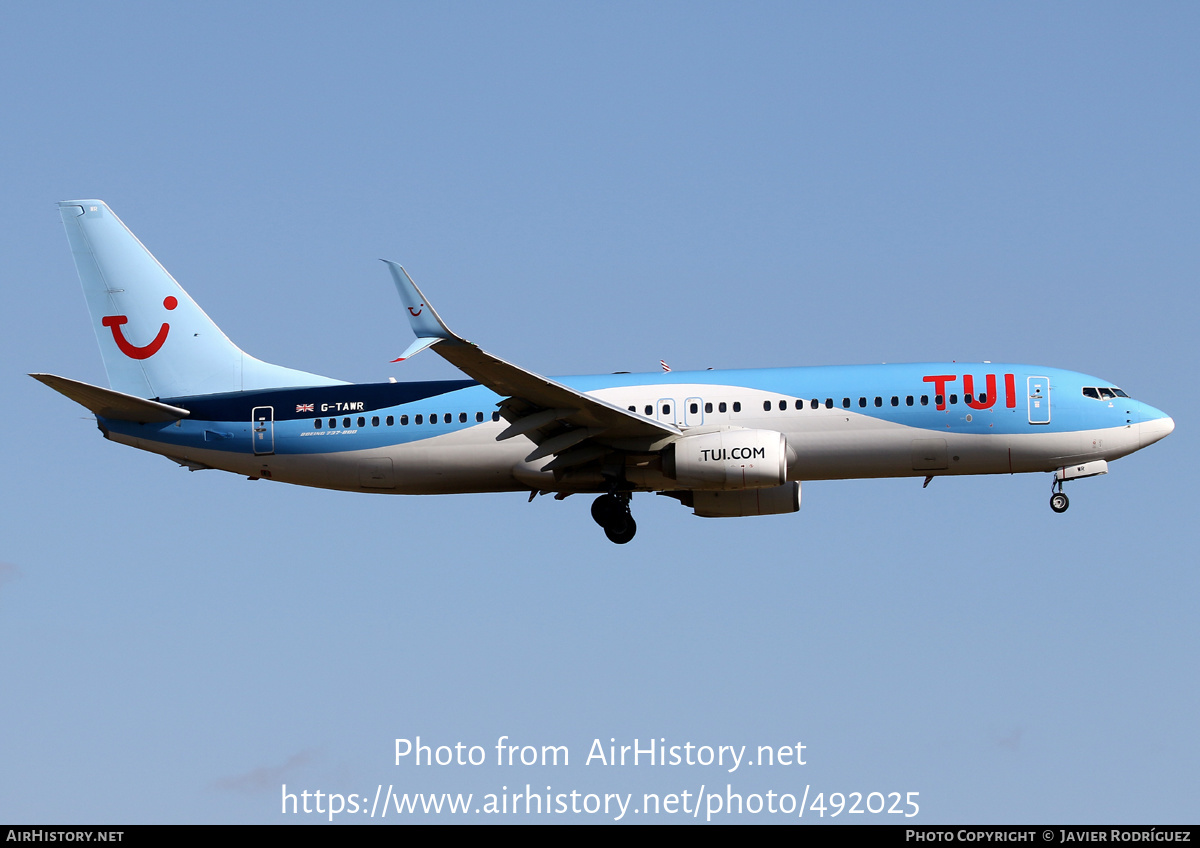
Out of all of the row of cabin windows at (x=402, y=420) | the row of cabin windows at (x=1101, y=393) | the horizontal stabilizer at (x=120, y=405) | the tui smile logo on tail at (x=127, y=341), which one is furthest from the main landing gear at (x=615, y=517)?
the tui smile logo on tail at (x=127, y=341)

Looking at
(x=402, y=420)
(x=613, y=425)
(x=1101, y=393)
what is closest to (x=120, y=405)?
(x=402, y=420)

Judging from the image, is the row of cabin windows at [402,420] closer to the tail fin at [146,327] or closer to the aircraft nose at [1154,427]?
the tail fin at [146,327]

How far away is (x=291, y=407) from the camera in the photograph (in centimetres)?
4112

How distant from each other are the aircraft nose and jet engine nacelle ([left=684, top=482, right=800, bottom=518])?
30.6ft

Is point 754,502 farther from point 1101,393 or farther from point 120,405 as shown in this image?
point 120,405

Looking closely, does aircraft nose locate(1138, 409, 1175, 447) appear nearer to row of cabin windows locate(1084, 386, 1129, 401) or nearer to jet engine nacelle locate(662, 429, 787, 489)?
row of cabin windows locate(1084, 386, 1129, 401)

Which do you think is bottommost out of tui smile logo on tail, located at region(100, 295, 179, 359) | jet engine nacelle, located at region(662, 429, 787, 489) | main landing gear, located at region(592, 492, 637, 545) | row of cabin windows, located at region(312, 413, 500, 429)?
main landing gear, located at region(592, 492, 637, 545)

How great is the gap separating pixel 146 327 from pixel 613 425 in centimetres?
1485

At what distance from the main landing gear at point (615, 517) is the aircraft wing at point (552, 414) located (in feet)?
6.18

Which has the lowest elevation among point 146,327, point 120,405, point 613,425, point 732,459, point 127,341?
point 732,459

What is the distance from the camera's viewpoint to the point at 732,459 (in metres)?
37.6

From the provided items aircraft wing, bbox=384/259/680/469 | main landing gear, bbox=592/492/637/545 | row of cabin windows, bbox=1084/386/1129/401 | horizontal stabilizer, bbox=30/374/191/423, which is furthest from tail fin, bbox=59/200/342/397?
row of cabin windows, bbox=1084/386/1129/401

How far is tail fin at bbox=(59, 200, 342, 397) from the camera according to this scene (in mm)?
42531

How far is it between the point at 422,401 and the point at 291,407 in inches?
148
